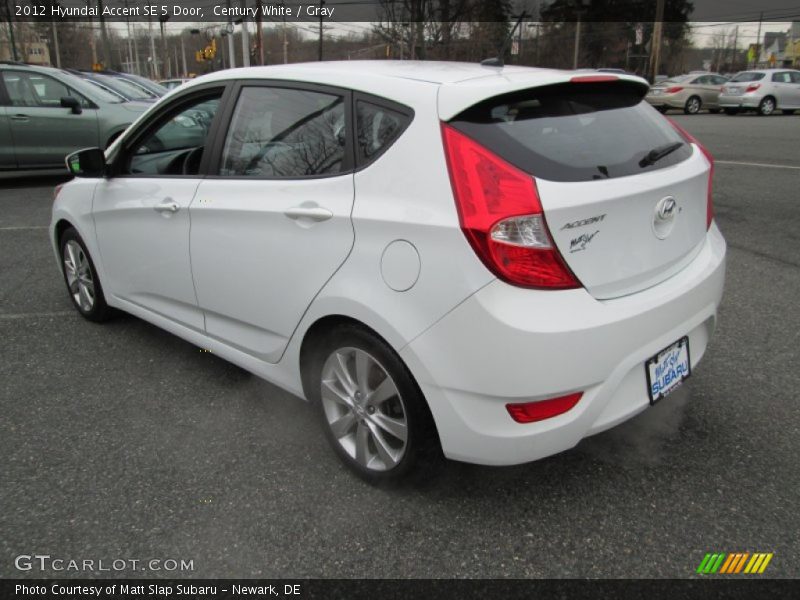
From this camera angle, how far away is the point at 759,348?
146 inches

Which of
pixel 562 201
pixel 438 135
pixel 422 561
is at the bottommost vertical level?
pixel 422 561

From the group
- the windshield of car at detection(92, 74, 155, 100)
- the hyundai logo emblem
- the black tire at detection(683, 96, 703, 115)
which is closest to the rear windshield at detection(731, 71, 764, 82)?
the black tire at detection(683, 96, 703, 115)

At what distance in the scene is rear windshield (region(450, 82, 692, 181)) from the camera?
214cm

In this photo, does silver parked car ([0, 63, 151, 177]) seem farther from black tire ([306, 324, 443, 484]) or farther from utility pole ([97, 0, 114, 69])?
utility pole ([97, 0, 114, 69])

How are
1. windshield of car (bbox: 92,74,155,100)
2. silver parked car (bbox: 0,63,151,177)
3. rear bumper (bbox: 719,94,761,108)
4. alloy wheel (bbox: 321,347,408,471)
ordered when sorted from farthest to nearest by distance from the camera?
rear bumper (bbox: 719,94,761,108), windshield of car (bbox: 92,74,155,100), silver parked car (bbox: 0,63,151,177), alloy wheel (bbox: 321,347,408,471)

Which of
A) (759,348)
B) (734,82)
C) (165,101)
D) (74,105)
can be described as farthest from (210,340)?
(734,82)

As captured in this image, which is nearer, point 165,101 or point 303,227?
point 303,227

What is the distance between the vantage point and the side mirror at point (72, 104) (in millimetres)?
9455

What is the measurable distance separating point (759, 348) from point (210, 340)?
302cm

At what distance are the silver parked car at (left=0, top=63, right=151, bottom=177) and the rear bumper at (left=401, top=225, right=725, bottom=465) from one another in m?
9.01

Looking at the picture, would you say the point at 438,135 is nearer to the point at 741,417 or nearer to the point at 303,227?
the point at 303,227

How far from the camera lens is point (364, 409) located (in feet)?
8.20

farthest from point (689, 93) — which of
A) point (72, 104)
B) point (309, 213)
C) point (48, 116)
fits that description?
point (309, 213)

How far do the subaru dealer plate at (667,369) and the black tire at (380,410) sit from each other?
79cm
